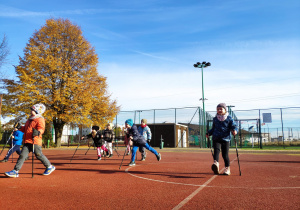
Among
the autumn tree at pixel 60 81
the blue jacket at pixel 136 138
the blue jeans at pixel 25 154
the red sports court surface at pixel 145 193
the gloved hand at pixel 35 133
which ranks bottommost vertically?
the red sports court surface at pixel 145 193

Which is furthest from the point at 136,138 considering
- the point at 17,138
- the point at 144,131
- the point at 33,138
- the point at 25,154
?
the point at 17,138

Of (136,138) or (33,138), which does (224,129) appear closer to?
(136,138)

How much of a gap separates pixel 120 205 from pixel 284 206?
2480 millimetres

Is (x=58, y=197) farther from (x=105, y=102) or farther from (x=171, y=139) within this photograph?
(x=171, y=139)

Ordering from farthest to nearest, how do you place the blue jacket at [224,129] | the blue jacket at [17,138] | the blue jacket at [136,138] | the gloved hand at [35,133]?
the blue jacket at [17,138], the blue jacket at [136,138], the blue jacket at [224,129], the gloved hand at [35,133]

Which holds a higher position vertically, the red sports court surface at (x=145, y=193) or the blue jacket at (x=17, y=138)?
the blue jacket at (x=17, y=138)

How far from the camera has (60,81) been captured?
Result: 83.1 ft

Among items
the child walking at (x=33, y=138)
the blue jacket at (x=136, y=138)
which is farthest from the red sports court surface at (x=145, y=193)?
the blue jacket at (x=136, y=138)

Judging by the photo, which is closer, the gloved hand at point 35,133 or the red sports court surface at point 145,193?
the red sports court surface at point 145,193

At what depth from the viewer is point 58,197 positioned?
426 centimetres

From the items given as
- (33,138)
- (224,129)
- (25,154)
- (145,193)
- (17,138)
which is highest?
(224,129)

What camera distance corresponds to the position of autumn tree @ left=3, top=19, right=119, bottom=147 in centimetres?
2359

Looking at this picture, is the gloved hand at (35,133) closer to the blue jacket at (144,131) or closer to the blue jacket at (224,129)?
the blue jacket at (224,129)

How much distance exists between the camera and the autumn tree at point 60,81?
77.4ft
